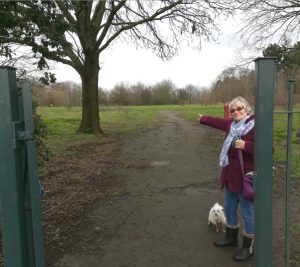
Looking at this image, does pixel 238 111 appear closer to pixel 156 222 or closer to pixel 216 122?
pixel 216 122

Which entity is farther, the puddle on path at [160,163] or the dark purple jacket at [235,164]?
the puddle on path at [160,163]

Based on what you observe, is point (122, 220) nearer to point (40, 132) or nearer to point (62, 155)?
point (40, 132)

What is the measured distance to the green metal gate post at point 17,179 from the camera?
3.00m

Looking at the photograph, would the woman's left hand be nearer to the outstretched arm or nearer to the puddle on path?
the outstretched arm

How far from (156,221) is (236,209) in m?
1.59

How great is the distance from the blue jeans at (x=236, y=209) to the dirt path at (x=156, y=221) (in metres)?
0.40

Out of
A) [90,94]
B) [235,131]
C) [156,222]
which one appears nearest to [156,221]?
[156,222]

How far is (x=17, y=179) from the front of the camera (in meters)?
3.09

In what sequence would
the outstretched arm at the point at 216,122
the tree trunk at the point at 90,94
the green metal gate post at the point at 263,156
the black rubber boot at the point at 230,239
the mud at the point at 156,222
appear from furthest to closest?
the tree trunk at the point at 90,94, the black rubber boot at the point at 230,239, the outstretched arm at the point at 216,122, the mud at the point at 156,222, the green metal gate post at the point at 263,156

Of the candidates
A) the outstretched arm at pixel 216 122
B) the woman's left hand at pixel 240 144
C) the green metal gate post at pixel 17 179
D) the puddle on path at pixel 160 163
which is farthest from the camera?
the puddle on path at pixel 160 163

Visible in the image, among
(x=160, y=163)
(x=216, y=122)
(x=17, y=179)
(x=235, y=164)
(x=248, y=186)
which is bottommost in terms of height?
(x=160, y=163)

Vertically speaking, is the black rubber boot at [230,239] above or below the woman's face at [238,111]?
below

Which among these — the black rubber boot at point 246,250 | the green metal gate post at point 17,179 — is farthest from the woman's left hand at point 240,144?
the green metal gate post at point 17,179

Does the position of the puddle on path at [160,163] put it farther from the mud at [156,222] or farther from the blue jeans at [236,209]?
the blue jeans at [236,209]
